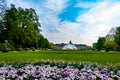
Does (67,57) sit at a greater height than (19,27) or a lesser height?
lesser

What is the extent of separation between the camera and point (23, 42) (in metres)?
88.8

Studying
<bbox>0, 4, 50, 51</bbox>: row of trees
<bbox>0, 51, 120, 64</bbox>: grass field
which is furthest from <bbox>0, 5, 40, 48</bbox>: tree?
<bbox>0, 51, 120, 64</bbox>: grass field

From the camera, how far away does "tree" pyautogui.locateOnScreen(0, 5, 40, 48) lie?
84.8 m

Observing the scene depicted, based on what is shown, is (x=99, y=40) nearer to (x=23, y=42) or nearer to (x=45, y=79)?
(x=23, y=42)

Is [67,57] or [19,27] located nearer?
[67,57]

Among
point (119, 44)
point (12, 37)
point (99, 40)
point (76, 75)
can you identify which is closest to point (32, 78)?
point (76, 75)

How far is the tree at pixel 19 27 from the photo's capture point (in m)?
84.8

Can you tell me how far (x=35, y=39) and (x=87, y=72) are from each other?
8033 centimetres

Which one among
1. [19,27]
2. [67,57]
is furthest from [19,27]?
[67,57]

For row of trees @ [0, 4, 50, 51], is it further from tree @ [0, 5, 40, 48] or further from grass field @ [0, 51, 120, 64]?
grass field @ [0, 51, 120, 64]

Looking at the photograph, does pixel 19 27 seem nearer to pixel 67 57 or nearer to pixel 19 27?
pixel 19 27

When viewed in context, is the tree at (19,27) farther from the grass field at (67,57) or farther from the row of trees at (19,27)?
the grass field at (67,57)

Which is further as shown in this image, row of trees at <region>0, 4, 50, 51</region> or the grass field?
row of trees at <region>0, 4, 50, 51</region>

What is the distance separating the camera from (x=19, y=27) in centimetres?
8606
